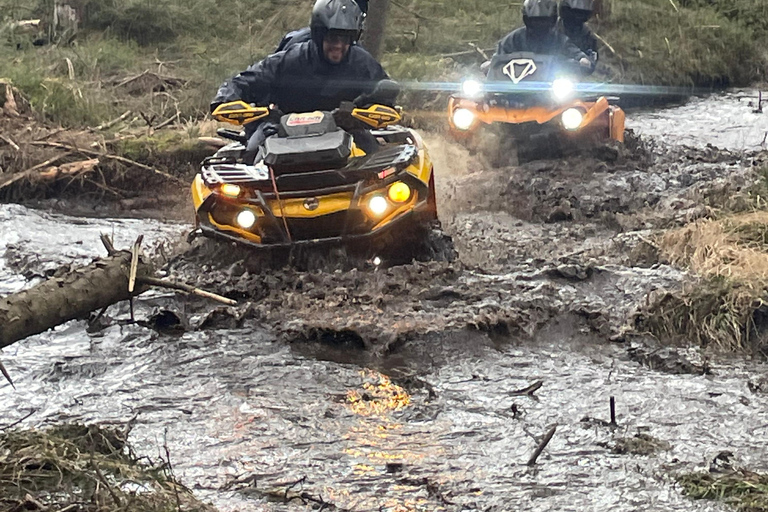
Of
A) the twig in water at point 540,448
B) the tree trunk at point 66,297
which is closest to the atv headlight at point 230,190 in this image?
the tree trunk at point 66,297

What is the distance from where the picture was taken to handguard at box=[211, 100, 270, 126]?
22.8ft

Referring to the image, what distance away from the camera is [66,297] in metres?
5.27

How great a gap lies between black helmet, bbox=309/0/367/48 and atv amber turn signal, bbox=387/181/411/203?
46.3 inches

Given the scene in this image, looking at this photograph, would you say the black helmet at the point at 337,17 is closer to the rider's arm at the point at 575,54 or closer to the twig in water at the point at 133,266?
the twig in water at the point at 133,266

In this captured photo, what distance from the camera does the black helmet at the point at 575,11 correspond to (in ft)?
39.4

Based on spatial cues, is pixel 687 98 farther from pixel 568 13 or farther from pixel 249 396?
pixel 249 396

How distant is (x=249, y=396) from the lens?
549 cm

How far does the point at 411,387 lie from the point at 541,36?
22.9ft

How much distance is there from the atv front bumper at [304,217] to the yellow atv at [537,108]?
4.07 metres

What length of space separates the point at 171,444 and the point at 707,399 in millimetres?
2536

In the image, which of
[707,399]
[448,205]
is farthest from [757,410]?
[448,205]

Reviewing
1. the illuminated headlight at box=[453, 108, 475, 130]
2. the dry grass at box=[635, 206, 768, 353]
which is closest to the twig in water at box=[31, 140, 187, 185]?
the illuminated headlight at box=[453, 108, 475, 130]

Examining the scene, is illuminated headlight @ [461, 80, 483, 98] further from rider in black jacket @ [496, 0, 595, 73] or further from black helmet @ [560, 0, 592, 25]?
black helmet @ [560, 0, 592, 25]

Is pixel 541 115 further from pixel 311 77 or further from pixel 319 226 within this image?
pixel 319 226
